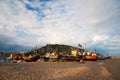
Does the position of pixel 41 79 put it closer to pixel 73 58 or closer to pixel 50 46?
pixel 73 58

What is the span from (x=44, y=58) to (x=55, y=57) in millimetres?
7419

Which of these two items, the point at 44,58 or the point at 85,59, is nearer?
the point at 44,58

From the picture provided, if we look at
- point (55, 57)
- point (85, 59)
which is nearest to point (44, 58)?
point (55, 57)

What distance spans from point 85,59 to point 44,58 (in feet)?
82.3

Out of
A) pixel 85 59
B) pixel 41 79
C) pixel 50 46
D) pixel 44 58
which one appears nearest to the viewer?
pixel 41 79

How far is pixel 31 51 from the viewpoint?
541 feet

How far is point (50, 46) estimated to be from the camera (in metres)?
194

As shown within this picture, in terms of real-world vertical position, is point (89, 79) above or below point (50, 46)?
below

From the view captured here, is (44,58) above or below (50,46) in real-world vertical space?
below

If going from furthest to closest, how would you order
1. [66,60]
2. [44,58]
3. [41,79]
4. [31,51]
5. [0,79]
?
1. [31,51]
2. [44,58]
3. [66,60]
4. [41,79]
5. [0,79]

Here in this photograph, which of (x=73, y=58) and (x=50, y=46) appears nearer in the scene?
(x=73, y=58)

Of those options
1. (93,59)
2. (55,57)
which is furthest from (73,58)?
(93,59)

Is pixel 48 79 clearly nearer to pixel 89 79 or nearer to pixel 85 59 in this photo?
pixel 89 79

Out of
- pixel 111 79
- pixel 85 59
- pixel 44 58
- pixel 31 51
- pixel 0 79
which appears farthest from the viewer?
pixel 31 51
